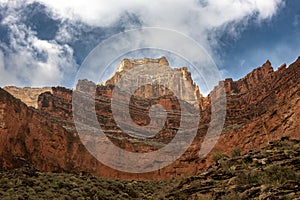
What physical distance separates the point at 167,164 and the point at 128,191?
18.8 m

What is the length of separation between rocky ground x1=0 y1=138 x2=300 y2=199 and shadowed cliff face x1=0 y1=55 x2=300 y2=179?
10711mm

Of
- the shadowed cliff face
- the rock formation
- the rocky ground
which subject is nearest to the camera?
the rocky ground

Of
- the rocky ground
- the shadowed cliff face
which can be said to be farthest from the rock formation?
the rocky ground

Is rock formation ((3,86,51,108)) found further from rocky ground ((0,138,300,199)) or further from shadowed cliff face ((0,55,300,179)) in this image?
rocky ground ((0,138,300,199))

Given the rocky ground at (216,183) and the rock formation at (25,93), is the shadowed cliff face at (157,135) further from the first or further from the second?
the rock formation at (25,93)

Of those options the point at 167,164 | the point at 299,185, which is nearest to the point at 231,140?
the point at 167,164

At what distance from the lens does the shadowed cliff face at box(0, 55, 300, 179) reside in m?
38.7

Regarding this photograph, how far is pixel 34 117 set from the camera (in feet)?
146

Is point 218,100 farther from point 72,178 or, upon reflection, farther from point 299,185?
point 299,185

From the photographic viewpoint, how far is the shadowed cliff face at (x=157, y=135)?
38656 millimetres

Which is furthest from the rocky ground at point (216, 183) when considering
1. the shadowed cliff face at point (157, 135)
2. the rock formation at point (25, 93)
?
the rock formation at point (25, 93)

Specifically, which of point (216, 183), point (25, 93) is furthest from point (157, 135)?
point (25, 93)

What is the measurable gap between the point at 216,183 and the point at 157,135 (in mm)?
40656

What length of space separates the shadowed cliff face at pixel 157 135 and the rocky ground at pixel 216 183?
422 inches
